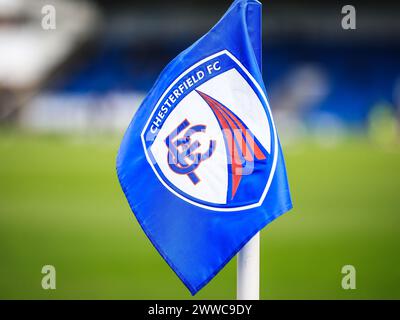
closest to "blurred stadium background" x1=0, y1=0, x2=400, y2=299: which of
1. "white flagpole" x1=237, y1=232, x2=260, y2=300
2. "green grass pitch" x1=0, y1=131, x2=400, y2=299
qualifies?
"green grass pitch" x1=0, y1=131, x2=400, y2=299

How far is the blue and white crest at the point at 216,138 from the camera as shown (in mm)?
1956

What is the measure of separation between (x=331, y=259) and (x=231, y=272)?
90 centimetres

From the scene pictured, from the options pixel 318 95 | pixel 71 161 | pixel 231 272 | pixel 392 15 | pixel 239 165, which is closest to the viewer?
pixel 239 165

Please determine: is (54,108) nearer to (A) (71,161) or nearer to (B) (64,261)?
(A) (71,161)

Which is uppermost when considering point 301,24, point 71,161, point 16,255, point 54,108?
point 301,24

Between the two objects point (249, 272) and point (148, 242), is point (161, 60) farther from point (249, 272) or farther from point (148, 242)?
point (249, 272)

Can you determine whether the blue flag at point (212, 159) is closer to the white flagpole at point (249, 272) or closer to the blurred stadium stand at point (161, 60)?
the white flagpole at point (249, 272)

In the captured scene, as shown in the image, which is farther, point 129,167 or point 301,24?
point 301,24

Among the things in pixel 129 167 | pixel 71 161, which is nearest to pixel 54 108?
pixel 71 161

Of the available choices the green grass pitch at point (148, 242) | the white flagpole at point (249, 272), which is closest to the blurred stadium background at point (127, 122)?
the green grass pitch at point (148, 242)

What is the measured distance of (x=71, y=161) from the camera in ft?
36.9

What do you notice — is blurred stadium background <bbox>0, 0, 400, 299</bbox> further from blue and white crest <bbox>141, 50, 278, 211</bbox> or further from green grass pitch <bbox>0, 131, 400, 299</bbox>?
blue and white crest <bbox>141, 50, 278, 211</bbox>

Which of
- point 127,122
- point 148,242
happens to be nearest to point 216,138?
point 148,242

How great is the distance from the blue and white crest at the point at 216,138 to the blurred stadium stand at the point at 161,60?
627 inches
